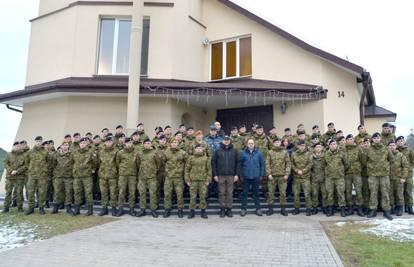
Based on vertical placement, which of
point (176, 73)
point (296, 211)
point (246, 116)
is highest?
point (176, 73)

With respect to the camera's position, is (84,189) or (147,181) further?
(84,189)

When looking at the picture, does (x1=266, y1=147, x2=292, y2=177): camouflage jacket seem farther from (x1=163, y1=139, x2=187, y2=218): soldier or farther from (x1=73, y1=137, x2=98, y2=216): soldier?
(x1=73, y1=137, x2=98, y2=216): soldier

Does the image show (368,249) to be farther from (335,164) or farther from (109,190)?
(109,190)

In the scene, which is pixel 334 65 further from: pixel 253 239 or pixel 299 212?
pixel 253 239

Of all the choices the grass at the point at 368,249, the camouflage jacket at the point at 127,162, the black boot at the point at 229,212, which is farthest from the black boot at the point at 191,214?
the grass at the point at 368,249

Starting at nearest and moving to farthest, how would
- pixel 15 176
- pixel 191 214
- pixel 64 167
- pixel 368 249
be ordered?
pixel 368 249 < pixel 191 214 < pixel 64 167 < pixel 15 176

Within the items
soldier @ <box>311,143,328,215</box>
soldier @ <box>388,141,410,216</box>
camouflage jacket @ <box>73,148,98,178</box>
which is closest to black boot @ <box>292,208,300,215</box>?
soldier @ <box>311,143,328,215</box>

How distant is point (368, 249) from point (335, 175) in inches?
116

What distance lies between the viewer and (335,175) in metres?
7.79

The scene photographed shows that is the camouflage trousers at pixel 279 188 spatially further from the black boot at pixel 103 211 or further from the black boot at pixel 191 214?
the black boot at pixel 103 211

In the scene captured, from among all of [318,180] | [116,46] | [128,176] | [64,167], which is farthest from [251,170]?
[116,46]

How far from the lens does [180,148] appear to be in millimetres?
8172

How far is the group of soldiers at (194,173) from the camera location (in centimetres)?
775

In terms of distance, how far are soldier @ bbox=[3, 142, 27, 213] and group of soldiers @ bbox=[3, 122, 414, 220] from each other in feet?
0.08
